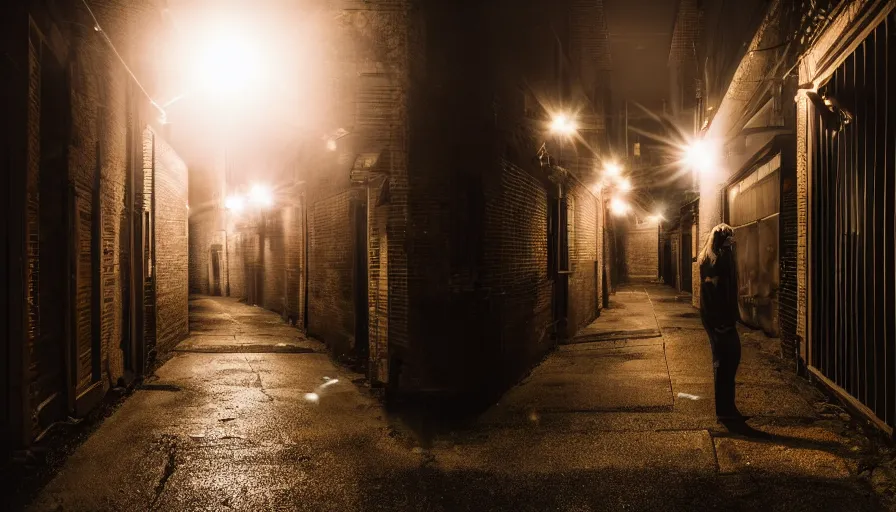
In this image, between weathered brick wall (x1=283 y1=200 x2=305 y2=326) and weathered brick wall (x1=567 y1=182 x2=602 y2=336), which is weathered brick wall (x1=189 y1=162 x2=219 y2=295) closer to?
weathered brick wall (x1=283 y1=200 x2=305 y2=326)

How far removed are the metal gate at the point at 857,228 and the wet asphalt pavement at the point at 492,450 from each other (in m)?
0.60

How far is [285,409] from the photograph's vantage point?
6.84 m

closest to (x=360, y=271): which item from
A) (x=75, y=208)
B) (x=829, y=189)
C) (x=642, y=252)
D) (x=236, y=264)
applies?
(x=75, y=208)

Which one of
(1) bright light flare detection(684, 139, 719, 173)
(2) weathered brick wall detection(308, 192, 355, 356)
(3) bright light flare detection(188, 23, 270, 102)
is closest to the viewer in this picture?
(3) bright light flare detection(188, 23, 270, 102)

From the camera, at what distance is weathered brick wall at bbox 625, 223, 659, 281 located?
31516 mm

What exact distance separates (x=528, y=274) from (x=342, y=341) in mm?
3972

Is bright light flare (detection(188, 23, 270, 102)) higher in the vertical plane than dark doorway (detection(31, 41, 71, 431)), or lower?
higher

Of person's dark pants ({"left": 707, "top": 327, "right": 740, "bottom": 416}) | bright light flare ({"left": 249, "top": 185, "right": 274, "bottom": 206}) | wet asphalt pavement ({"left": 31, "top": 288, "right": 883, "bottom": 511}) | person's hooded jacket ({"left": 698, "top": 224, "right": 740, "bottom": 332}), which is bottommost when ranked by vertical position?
wet asphalt pavement ({"left": 31, "top": 288, "right": 883, "bottom": 511})

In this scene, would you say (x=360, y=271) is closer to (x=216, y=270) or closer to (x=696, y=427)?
(x=696, y=427)

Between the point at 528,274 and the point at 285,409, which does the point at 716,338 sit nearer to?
the point at 528,274

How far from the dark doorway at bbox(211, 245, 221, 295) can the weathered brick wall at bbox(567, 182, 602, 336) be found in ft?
62.3

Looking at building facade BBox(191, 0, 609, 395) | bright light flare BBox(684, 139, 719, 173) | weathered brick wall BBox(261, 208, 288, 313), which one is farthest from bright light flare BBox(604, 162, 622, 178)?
weathered brick wall BBox(261, 208, 288, 313)

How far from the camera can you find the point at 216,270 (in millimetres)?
26438

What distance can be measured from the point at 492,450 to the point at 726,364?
2639mm
